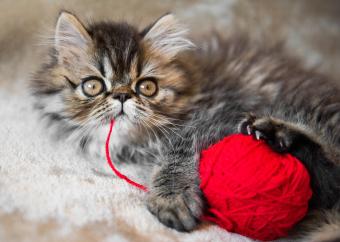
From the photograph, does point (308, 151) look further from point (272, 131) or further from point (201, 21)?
point (201, 21)

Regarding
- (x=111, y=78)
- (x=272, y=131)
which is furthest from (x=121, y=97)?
(x=272, y=131)

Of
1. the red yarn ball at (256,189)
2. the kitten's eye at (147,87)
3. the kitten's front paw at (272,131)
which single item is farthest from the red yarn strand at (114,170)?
the kitten's front paw at (272,131)

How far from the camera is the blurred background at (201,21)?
1.65m

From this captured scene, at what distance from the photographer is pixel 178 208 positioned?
1105mm

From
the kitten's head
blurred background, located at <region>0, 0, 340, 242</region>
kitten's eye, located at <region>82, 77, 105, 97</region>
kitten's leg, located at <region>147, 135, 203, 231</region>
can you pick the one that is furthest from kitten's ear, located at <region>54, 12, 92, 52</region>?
kitten's leg, located at <region>147, 135, 203, 231</region>

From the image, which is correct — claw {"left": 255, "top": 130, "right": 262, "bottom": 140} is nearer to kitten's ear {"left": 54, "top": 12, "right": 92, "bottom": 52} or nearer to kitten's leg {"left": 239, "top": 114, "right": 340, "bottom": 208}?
kitten's leg {"left": 239, "top": 114, "right": 340, "bottom": 208}

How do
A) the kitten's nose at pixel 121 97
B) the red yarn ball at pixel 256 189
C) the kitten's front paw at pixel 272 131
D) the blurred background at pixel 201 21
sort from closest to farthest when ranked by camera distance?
the red yarn ball at pixel 256 189, the kitten's front paw at pixel 272 131, the kitten's nose at pixel 121 97, the blurred background at pixel 201 21

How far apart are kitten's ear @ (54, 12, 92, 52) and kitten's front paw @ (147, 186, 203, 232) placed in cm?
54

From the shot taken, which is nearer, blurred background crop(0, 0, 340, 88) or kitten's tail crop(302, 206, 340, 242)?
kitten's tail crop(302, 206, 340, 242)

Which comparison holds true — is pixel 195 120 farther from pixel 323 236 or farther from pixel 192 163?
pixel 323 236

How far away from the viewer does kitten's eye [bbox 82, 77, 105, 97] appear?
1308mm

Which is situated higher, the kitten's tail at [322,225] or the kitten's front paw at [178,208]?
the kitten's front paw at [178,208]

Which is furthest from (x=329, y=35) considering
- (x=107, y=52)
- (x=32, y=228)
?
(x=32, y=228)

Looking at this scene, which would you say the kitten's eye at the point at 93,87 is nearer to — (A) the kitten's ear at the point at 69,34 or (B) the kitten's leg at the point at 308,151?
(A) the kitten's ear at the point at 69,34
